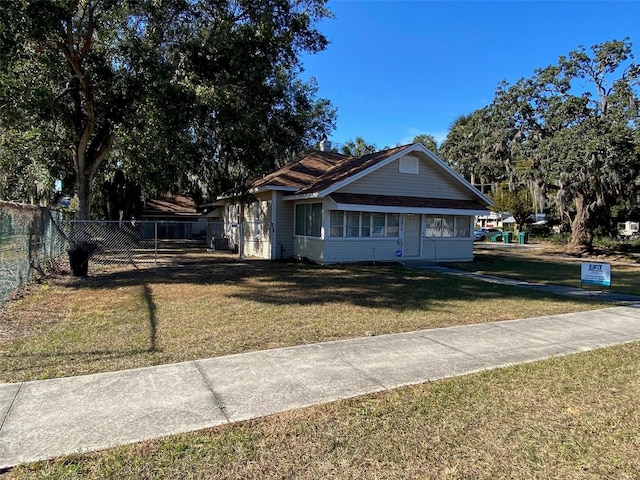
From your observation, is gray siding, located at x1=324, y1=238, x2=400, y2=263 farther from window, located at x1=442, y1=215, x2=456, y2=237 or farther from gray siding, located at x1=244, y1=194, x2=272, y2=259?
gray siding, located at x1=244, y1=194, x2=272, y2=259

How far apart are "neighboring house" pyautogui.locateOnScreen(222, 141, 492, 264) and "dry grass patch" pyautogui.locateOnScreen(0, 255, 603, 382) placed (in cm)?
335

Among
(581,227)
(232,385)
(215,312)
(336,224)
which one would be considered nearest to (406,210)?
(336,224)

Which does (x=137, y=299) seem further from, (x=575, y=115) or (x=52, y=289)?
(x=575, y=115)

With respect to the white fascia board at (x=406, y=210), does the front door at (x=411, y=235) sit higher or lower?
lower

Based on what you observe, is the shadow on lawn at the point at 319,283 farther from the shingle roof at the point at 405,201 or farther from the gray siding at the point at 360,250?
the shingle roof at the point at 405,201

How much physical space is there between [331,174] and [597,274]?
10777 mm

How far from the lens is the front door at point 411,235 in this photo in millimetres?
18297

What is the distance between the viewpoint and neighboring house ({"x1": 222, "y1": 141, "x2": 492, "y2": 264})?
16.7m

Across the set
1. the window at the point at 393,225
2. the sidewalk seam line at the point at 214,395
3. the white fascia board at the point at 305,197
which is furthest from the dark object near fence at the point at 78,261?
the window at the point at 393,225

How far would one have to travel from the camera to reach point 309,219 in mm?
17812

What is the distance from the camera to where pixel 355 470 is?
312cm

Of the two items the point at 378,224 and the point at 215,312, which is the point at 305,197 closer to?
the point at 378,224

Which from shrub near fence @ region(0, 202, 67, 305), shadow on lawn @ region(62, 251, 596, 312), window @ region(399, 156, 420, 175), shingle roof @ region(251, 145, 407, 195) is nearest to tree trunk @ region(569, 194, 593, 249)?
window @ region(399, 156, 420, 175)

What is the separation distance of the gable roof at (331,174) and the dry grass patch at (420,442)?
1206 centimetres
